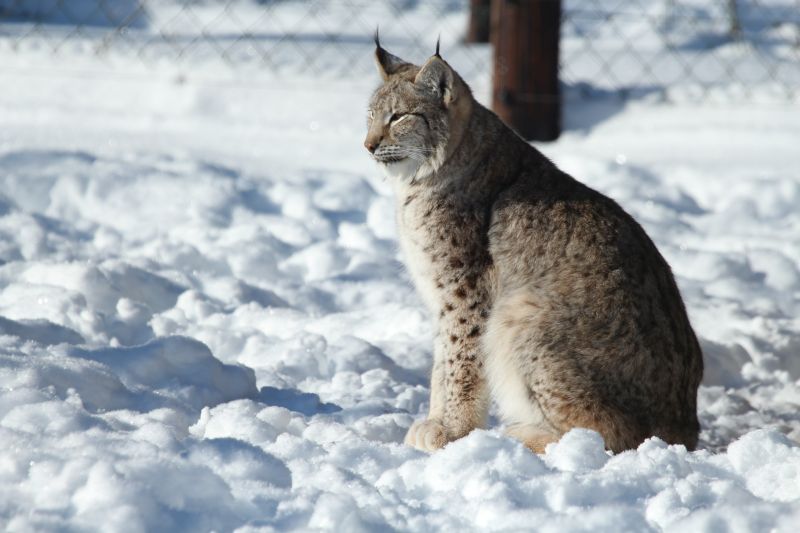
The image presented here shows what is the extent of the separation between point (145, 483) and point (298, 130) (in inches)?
193

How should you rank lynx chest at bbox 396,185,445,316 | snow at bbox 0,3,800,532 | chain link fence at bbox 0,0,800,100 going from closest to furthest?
1. snow at bbox 0,3,800,532
2. lynx chest at bbox 396,185,445,316
3. chain link fence at bbox 0,0,800,100

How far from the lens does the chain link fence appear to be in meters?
8.34

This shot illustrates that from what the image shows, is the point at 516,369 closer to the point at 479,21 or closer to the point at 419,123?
the point at 419,123

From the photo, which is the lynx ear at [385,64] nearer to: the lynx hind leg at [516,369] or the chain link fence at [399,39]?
the lynx hind leg at [516,369]

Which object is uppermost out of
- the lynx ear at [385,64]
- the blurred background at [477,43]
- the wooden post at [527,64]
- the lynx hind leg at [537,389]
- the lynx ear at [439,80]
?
the blurred background at [477,43]

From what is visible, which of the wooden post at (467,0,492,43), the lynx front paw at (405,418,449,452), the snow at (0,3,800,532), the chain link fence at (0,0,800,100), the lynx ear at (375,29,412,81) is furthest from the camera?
the wooden post at (467,0,492,43)

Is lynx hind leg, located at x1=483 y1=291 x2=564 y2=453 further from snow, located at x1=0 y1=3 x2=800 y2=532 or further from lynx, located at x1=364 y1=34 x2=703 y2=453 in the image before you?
snow, located at x1=0 y1=3 x2=800 y2=532

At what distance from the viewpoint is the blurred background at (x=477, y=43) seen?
267 inches

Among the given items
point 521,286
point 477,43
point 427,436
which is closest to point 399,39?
point 477,43

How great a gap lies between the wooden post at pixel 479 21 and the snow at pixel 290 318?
173 cm

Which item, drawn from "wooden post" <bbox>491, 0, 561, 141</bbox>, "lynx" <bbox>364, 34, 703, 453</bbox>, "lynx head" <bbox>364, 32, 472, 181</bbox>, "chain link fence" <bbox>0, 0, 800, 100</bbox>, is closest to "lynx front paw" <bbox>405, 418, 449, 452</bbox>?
"lynx" <bbox>364, 34, 703, 453</bbox>

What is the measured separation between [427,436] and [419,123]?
0.98 metres

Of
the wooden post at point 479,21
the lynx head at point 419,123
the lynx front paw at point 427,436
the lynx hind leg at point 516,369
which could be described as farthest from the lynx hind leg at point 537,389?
the wooden post at point 479,21

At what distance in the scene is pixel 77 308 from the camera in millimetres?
4051
